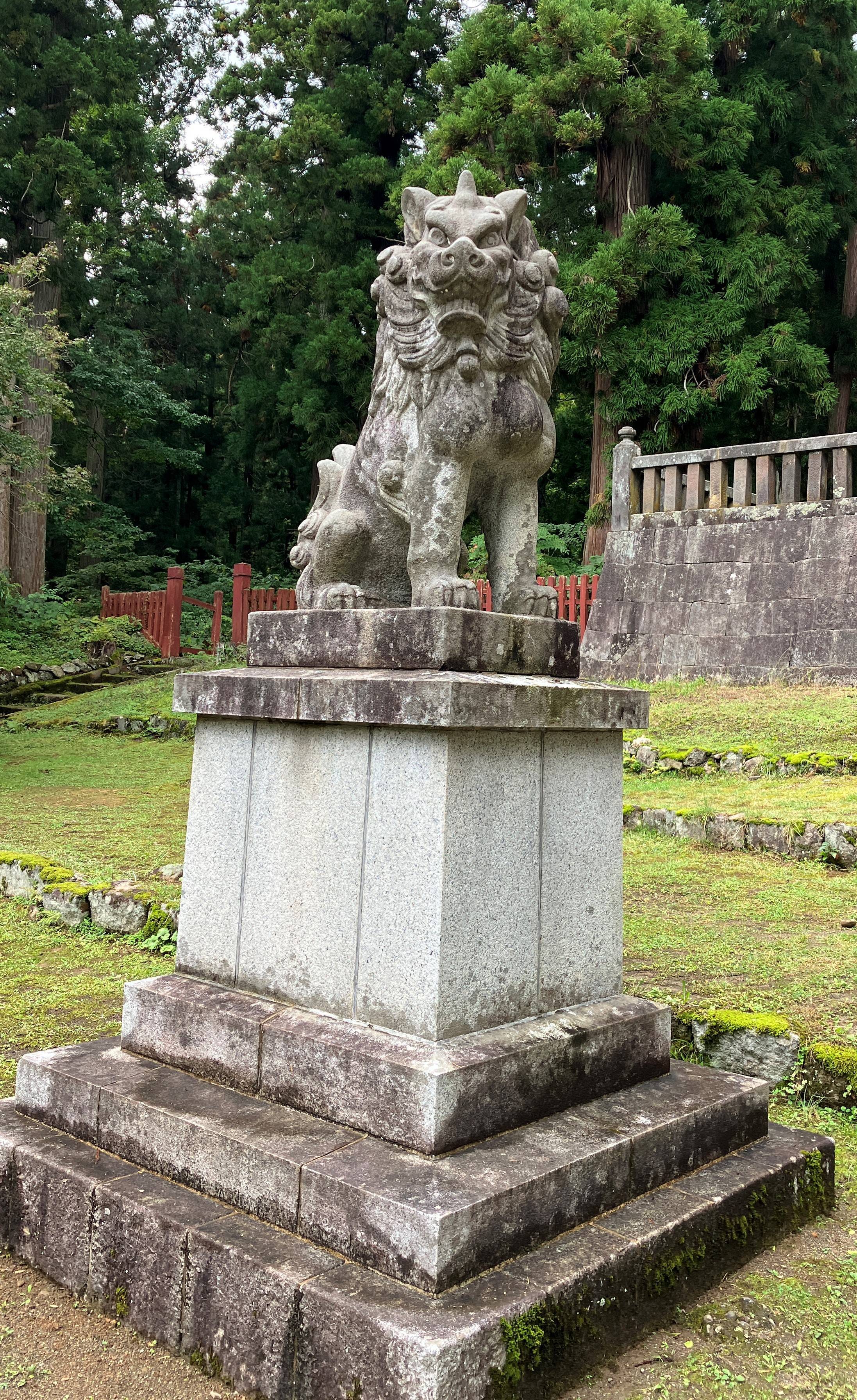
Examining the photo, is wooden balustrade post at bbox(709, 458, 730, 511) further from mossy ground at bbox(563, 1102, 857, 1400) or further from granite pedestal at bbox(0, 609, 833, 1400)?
mossy ground at bbox(563, 1102, 857, 1400)

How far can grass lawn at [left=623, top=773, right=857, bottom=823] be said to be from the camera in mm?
6289

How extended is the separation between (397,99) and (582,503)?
8066 millimetres

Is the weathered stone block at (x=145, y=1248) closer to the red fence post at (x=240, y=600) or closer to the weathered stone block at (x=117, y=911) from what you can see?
the weathered stone block at (x=117, y=911)

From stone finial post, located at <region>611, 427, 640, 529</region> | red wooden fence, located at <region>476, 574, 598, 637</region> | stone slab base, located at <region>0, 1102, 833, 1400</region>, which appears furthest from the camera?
red wooden fence, located at <region>476, 574, 598, 637</region>

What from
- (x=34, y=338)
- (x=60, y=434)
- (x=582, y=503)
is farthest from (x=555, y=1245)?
A: (x=60, y=434)

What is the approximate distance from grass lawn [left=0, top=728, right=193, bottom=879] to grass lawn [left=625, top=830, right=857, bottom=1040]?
2.81m

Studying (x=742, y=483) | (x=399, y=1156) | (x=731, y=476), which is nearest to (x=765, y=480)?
(x=742, y=483)

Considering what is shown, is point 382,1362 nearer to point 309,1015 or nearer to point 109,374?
point 309,1015

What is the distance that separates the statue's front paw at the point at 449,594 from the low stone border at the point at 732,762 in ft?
17.4

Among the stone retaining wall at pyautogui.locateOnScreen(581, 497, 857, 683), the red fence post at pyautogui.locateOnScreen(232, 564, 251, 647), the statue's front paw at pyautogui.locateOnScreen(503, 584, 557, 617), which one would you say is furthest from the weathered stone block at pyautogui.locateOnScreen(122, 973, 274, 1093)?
the red fence post at pyautogui.locateOnScreen(232, 564, 251, 647)

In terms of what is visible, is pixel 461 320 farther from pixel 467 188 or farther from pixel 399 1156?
pixel 399 1156

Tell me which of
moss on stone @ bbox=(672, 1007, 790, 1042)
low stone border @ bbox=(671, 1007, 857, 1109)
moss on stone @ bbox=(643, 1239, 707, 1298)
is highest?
moss on stone @ bbox=(672, 1007, 790, 1042)

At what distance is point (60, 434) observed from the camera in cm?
2269

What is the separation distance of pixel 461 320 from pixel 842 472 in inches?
317
